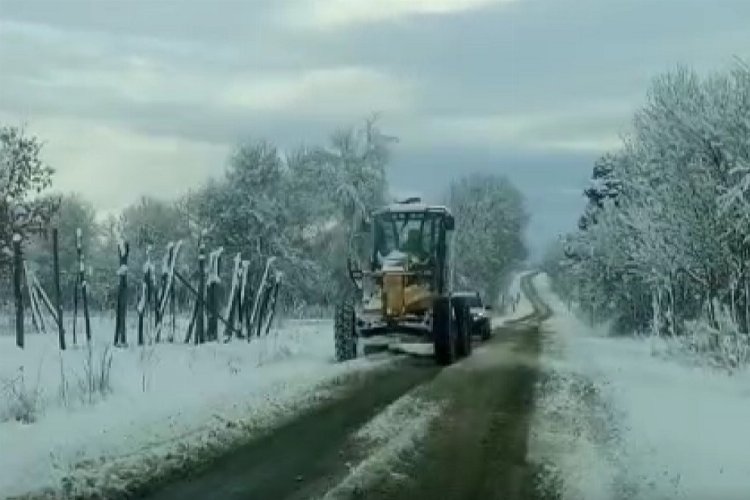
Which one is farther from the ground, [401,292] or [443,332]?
[401,292]

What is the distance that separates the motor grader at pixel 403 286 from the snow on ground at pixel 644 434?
4161 millimetres

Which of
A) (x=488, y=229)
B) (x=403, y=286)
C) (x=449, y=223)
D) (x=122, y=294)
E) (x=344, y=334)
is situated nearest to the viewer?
(x=122, y=294)

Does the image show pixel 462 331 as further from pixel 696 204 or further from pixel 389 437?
pixel 389 437

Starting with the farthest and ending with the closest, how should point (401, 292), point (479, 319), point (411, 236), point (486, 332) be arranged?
1. point (486, 332)
2. point (479, 319)
3. point (411, 236)
4. point (401, 292)

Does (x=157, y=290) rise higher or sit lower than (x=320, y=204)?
lower

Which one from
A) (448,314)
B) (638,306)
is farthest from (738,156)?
(638,306)

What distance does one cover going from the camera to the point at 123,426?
12.3 m

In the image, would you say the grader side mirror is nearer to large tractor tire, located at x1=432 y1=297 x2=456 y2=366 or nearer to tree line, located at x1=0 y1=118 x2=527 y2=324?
large tractor tire, located at x1=432 y1=297 x2=456 y2=366

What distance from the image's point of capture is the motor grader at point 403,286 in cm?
2622

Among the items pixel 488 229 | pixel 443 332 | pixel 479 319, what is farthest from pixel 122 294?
pixel 488 229

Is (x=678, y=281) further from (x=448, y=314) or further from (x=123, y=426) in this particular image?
(x=123, y=426)

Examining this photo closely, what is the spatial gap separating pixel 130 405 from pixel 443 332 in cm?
1248

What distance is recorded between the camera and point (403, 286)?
27.2m

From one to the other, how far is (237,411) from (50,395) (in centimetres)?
231
